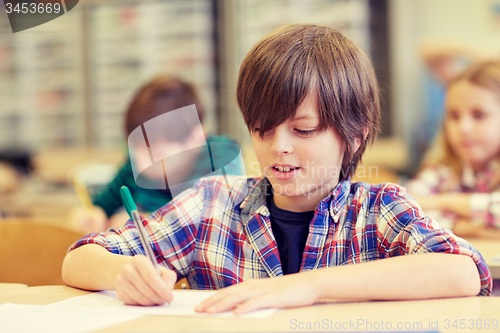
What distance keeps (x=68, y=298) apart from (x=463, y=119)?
1471mm

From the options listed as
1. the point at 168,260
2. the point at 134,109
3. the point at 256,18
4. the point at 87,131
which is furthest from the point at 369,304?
the point at 87,131

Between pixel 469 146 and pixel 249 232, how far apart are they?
45.4 inches

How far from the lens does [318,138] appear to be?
76 centimetres

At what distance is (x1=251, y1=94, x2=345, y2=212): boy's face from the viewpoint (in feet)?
2.48

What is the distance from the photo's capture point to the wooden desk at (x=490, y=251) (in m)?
0.82

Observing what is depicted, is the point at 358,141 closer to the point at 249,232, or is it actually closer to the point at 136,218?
the point at 249,232

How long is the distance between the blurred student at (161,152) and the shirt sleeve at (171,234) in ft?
0.47

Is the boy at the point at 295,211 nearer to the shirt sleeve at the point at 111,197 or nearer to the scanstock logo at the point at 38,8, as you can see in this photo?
the scanstock logo at the point at 38,8

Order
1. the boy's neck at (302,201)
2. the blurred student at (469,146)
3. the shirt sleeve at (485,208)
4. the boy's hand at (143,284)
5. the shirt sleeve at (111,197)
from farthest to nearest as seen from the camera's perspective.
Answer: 1. the shirt sleeve at (111,197)
2. the blurred student at (469,146)
3. the shirt sleeve at (485,208)
4. the boy's neck at (302,201)
5. the boy's hand at (143,284)

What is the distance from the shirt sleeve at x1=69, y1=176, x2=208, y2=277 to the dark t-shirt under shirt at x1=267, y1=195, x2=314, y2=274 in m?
0.15

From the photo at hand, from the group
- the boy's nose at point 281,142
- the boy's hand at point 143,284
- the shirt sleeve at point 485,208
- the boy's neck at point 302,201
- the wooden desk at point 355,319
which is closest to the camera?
the wooden desk at point 355,319

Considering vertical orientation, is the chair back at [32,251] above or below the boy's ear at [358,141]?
below

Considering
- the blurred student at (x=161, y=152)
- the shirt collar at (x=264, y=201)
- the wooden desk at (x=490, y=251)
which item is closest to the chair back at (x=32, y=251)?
the blurred student at (x=161, y=152)

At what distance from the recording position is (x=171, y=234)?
2.76 ft
